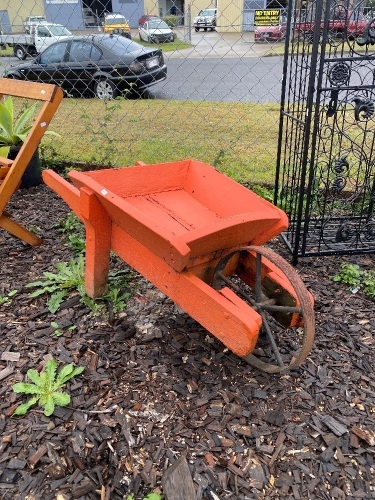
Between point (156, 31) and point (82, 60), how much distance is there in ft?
4.91

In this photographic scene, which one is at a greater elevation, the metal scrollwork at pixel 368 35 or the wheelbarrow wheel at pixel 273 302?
the metal scrollwork at pixel 368 35

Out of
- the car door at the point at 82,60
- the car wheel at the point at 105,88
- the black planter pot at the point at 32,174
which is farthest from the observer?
the car door at the point at 82,60

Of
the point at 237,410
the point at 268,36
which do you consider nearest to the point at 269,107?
the point at 268,36

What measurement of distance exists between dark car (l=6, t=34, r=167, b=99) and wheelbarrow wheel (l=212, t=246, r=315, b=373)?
4.20 m

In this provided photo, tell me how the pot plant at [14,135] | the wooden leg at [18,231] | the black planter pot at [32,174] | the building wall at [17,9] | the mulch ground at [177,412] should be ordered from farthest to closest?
the building wall at [17,9]
the black planter pot at [32,174]
the pot plant at [14,135]
the wooden leg at [18,231]
the mulch ground at [177,412]

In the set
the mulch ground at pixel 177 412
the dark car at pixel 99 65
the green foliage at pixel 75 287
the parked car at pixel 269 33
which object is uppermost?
the parked car at pixel 269 33

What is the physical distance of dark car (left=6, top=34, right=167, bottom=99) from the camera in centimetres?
590

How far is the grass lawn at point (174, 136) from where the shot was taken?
181 inches

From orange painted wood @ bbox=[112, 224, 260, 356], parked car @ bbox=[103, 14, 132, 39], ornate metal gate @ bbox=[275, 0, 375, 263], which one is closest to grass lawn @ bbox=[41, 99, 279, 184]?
parked car @ bbox=[103, 14, 132, 39]

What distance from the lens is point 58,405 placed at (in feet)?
6.11

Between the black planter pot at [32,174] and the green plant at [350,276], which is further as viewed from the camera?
the black planter pot at [32,174]

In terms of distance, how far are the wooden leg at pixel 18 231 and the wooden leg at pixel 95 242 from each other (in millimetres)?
866

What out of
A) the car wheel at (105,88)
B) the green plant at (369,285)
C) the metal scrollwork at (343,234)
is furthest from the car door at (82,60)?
the green plant at (369,285)

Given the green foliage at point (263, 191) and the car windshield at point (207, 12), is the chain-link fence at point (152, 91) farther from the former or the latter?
the green foliage at point (263, 191)
